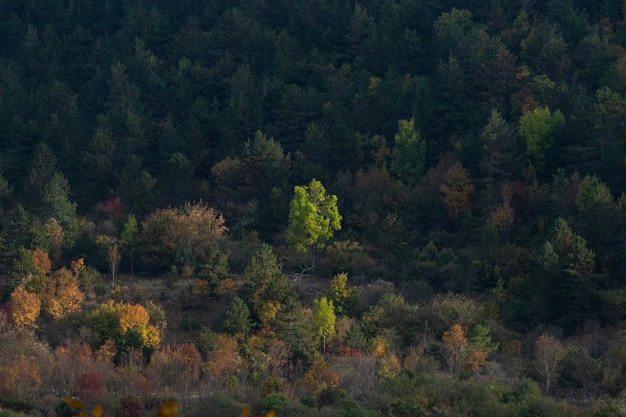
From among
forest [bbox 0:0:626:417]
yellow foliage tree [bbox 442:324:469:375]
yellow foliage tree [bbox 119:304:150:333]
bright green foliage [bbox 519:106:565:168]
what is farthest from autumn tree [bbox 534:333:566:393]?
bright green foliage [bbox 519:106:565:168]

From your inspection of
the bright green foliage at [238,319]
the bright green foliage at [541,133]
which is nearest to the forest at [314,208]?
the bright green foliage at [238,319]

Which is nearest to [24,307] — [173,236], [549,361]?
[173,236]

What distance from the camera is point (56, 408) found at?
183ft

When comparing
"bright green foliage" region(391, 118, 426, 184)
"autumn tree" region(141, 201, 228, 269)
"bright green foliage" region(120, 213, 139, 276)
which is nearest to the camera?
"autumn tree" region(141, 201, 228, 269)

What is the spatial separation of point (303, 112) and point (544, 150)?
2136cm

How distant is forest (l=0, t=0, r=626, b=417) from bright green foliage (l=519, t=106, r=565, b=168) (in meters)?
0.20

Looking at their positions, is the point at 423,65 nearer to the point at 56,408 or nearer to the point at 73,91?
the point at 73,91

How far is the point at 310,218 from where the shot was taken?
261 ft

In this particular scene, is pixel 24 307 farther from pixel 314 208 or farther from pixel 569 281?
pixel 569 281

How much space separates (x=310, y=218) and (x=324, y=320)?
14350 millimetres

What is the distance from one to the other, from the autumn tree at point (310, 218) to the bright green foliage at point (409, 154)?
12.2 m

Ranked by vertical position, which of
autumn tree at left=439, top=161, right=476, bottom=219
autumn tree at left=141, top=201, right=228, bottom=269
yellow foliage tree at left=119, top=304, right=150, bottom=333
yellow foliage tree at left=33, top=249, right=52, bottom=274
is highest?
autumn tree at left=439, top=161, right=476, bottom=219

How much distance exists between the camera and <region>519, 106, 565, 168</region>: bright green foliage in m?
86.0

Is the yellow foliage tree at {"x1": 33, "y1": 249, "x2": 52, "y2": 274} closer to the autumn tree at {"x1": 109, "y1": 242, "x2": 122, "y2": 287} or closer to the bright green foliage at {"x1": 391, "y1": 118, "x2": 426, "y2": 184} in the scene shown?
the autumn tree at {"x1": 109, "y1": 242, "x2": 122, "y2": 287}
